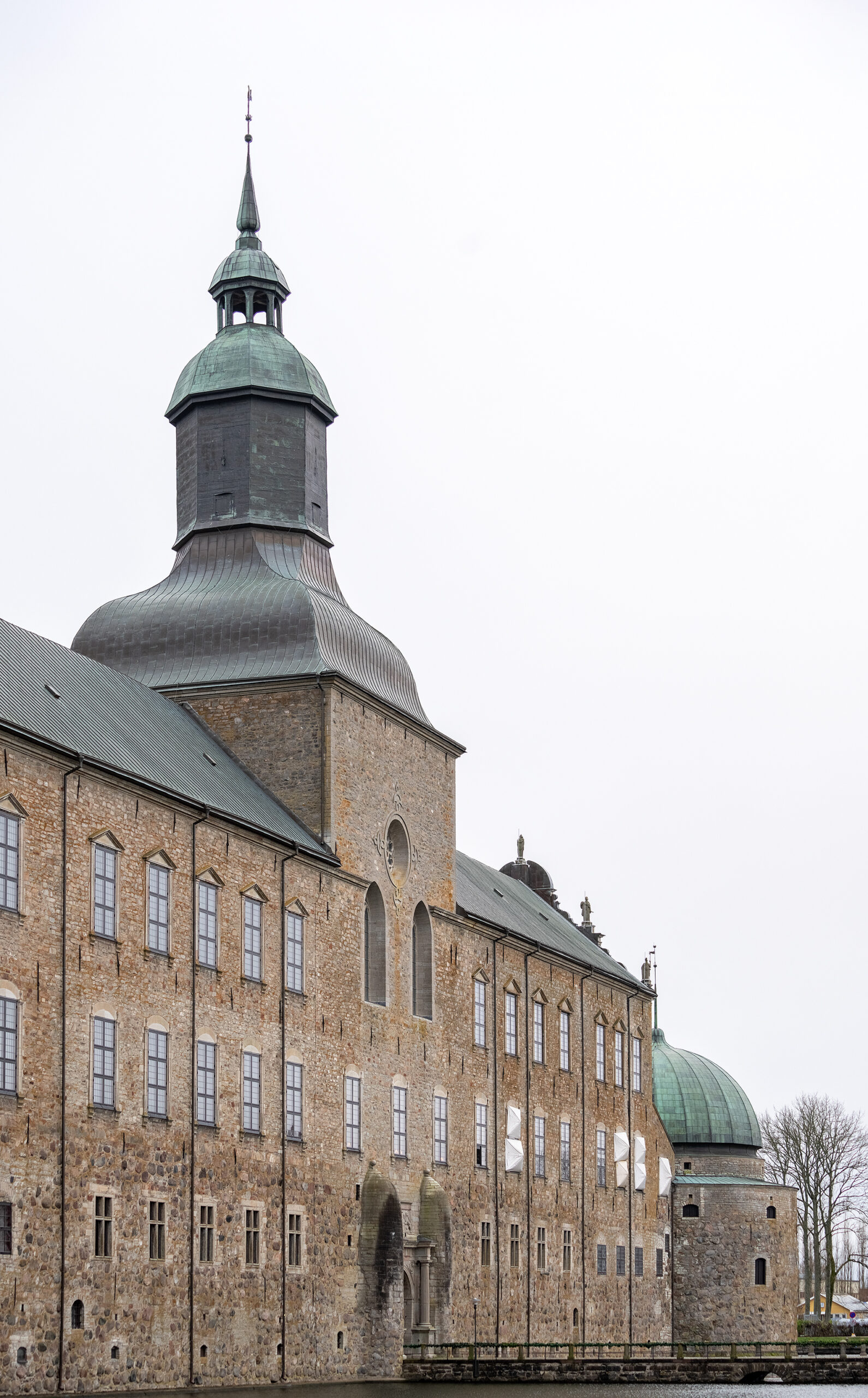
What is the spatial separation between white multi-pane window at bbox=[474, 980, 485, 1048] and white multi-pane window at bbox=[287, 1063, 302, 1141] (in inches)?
453

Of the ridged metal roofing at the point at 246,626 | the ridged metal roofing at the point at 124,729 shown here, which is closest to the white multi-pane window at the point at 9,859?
the ridged metal roofing at the point at 124,729

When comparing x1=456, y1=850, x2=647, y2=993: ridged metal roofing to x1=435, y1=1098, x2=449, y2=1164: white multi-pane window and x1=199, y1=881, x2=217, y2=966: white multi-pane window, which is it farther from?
x1=199, y1=881, x2=217, y2=966: white multi-pane window

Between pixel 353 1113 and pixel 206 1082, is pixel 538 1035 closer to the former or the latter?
pixel 353 1113

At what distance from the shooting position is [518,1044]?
196 feet

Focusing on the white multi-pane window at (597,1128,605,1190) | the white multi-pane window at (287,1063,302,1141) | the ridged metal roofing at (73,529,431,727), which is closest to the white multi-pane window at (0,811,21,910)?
the white multi-pane window at (287,1063,302,1141)

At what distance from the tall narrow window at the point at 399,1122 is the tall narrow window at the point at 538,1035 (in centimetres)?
1091

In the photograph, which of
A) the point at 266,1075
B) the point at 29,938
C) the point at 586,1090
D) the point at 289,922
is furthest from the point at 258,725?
the point at 586,1090

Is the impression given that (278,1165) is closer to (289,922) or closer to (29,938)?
(289,922)

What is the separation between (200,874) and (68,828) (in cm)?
484

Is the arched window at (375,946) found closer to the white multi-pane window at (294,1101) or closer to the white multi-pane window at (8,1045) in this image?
the white multi-pane window at (294,1101)

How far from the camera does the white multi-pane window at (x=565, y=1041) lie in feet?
209

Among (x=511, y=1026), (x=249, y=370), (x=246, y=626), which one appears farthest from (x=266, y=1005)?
(x=249, y=370)

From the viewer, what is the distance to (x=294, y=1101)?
45188 millimetres

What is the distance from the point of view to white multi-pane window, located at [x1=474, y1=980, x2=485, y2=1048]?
185 feet
